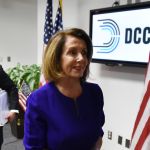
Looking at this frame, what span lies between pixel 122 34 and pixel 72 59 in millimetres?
1702

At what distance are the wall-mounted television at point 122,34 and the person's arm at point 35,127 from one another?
1629mm

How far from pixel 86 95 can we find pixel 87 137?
203 mm

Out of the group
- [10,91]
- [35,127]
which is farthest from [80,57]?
[10,91]

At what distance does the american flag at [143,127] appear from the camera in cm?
119

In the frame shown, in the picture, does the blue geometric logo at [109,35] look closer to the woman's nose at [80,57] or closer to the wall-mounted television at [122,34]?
the wall-mounted television at [122,34]

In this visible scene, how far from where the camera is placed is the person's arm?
1.08m

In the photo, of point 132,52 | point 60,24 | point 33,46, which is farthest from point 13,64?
point 132,52

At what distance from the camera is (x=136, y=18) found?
2.50 m

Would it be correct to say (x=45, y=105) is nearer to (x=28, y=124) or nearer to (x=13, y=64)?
(x=28, y=124)

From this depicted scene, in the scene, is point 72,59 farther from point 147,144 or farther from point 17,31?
point 17,31

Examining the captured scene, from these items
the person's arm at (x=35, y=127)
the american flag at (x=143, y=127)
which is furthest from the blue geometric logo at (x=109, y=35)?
the person's arm at (x=35, y=127)

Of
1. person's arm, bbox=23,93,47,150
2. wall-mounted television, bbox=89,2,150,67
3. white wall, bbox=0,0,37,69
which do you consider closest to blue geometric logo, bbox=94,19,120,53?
wall-mounted television, bbox=89,2,150,67

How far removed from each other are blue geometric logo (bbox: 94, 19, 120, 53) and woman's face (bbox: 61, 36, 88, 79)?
1689 millimetres

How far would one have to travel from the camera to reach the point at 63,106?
3.67ft
